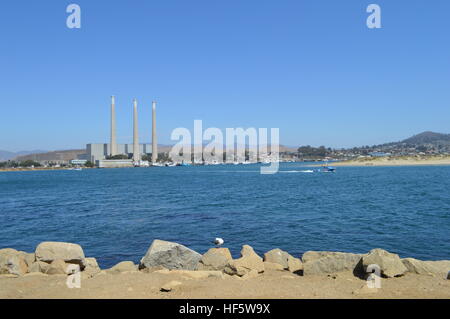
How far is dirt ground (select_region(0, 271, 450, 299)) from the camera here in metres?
9.84

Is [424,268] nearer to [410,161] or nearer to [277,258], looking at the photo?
[277,258]

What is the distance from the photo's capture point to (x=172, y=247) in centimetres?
1400

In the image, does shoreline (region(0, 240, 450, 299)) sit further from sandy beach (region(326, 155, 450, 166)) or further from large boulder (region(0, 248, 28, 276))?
sandy beach (region(326, 155, 450, 166))

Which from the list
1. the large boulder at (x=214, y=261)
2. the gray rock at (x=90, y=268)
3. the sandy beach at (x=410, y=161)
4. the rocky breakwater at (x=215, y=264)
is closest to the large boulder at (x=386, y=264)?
the rocky breakwater at (x=215, y=264)

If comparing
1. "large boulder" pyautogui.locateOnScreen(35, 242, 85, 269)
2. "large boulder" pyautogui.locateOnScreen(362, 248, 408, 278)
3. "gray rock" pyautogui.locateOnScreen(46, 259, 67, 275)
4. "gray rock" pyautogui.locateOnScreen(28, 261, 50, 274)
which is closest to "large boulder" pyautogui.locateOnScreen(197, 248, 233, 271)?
"large boulder" pyautogui.locateOnScreen(35, 242, 85, 269)

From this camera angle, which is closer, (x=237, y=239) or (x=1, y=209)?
(x=237, y=239)

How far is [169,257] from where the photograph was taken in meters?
13.9

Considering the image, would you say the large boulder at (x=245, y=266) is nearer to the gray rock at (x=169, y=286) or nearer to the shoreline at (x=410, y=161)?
the gray rock at (x=169, y=286)

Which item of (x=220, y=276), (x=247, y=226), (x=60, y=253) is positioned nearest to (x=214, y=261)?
(x=220, y=276)
